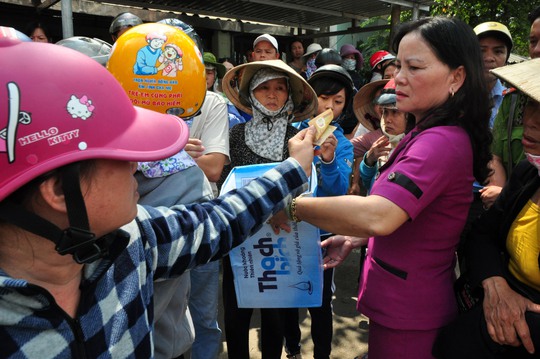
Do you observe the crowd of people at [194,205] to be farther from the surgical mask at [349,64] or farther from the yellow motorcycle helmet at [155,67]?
the surgical mask at [349,64]

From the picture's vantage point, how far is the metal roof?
22.7 ft

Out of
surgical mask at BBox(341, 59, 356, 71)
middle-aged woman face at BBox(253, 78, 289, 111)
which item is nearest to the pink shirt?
middle-aged woman face at BBox(253, 78, 289, 111)

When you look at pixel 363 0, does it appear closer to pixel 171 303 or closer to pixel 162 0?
pixel 162 0

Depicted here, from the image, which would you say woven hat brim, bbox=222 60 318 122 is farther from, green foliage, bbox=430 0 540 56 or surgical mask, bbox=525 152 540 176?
green foliage, bbox=430 0 540 56

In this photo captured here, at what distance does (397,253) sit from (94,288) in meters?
1.05

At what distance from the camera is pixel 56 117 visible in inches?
31.6

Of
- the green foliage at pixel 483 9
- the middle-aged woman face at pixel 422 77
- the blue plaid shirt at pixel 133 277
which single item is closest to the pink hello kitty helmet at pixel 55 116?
the blue plaid shirt at pixel 133 277

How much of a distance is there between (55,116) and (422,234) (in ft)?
4.03

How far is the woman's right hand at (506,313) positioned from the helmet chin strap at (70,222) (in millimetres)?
1287

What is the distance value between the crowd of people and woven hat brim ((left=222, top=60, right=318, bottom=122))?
62 mm

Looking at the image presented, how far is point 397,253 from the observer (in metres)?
1.52

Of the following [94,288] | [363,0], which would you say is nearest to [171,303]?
[94,288]

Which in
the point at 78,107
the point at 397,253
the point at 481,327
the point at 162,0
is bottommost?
the point at 481,327

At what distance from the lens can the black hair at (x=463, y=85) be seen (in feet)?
4.80
